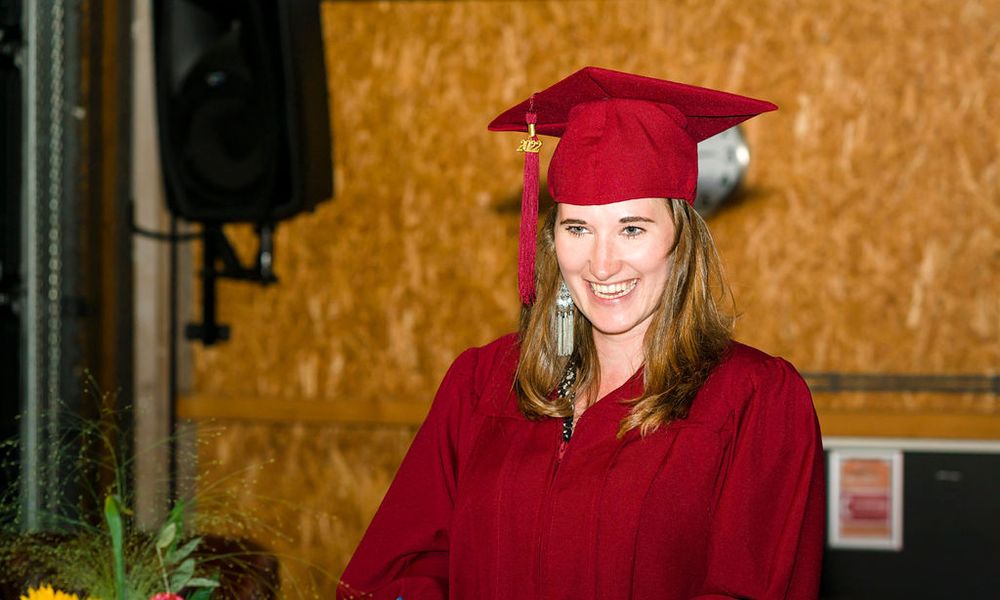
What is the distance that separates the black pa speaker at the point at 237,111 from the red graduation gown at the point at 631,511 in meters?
1.63

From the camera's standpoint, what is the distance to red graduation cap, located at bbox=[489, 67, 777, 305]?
1504 mm

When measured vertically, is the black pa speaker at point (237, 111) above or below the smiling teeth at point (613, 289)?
above

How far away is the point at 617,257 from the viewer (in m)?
1.48

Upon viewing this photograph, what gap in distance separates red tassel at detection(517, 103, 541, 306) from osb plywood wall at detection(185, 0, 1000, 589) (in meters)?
1.87

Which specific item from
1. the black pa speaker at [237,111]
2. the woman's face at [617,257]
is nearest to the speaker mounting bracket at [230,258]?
the black pa speaker at [237,111]

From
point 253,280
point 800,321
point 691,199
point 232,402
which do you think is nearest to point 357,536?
point 232,402

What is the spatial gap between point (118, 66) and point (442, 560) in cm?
245

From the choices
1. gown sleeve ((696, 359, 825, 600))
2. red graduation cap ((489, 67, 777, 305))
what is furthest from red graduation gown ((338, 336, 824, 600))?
red graduation cap ((489, 67, 777, 305))

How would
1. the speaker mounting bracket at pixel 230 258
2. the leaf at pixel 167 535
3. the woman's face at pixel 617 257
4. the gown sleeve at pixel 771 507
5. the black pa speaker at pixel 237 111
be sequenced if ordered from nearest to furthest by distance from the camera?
the leaf at pixel 167 535 < the gown sleeve at pixel 771 507 < the woman's face at pixel 617 257 < the black pa speaker at pixel 237 111 < the speaker mounting bracket at pixel 230 258

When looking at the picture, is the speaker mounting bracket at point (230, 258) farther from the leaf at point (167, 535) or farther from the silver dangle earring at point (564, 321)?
the leaf at point (167, 535)

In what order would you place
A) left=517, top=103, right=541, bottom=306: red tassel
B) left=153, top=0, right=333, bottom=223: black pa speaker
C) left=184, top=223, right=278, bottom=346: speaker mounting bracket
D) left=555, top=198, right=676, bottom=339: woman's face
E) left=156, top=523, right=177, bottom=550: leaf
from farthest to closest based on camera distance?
left=184, top=223, right=278, bottom=346: speaker mounting bracket
left=153, top=0, right=333, bottom=223: black pa speaker
left=517, top=103, right=541, bottom=306: red tassel
left=555, top=198, right=676, bottom=339: woman's face
left=156, top=523, right=177, bottom=550: leaf

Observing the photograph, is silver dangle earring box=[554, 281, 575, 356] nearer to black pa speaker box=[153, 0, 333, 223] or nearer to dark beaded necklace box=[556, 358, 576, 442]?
dark beaded necklace box=[556, 358, 576, 442]

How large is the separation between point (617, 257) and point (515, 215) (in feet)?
6.93

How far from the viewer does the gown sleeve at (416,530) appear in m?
1.57
